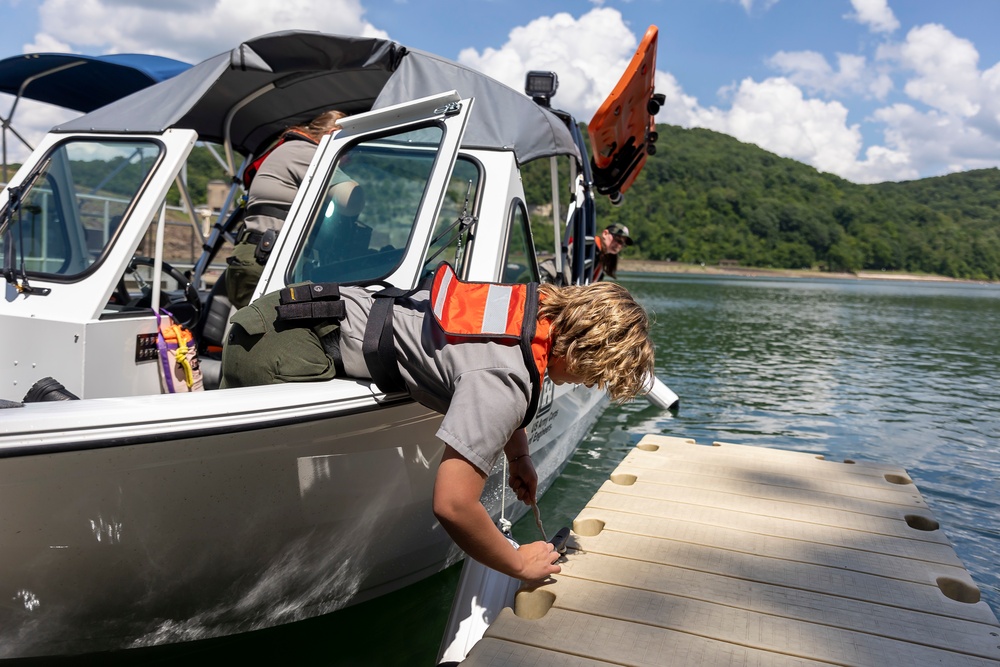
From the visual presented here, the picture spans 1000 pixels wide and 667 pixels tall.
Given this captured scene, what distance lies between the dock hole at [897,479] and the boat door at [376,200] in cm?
290

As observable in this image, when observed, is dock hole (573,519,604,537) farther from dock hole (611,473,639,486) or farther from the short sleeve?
the short sleeve

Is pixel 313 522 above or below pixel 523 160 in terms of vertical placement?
below

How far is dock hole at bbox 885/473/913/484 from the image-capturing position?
4438mm

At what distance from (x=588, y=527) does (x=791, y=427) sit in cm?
650

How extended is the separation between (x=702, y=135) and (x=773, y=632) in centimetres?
14686

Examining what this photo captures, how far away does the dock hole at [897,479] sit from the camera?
175 inches

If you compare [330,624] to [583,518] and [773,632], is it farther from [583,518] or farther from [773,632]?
[773,632]

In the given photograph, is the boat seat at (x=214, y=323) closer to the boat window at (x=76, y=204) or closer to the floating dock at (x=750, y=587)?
the boat window at (x=76, y=204)

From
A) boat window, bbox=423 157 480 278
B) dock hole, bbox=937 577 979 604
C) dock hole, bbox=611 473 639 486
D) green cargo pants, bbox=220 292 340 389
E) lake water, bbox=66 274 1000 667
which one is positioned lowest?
lake water, bbox=66 274 1000 667

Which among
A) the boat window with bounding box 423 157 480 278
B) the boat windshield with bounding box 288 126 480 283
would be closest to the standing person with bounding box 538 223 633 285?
the boat window with bounding box 423 157 480 278

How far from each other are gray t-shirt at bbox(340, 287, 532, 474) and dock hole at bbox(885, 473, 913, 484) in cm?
313

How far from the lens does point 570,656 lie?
7.86ft

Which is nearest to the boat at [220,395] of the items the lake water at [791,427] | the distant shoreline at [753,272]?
the lake water at [791,427]

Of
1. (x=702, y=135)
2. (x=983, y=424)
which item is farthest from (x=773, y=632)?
(x=702, y=135)
